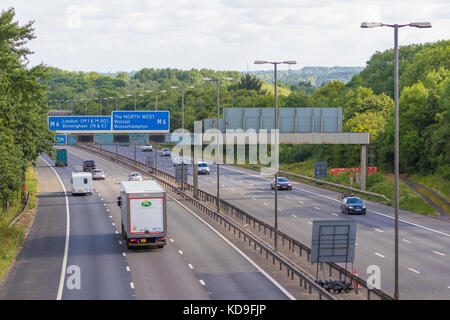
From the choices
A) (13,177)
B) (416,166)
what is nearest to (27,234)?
(13,177)

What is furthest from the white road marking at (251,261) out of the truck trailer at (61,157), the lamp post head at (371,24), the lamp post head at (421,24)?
the truck trailer at (61,157)

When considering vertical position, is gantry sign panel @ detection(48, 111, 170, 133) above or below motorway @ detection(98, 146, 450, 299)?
above

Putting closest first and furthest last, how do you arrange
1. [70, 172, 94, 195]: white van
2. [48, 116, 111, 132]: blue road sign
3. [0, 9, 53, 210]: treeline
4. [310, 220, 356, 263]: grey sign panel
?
[310, 220, 356, 263]: grey sign panel < [0, 9, 53, 210]: treeline < [70, 172, 94, 195]: white van < [48, 116, 111, 132]: blue road sign

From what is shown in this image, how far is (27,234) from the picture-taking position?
49.8 meters

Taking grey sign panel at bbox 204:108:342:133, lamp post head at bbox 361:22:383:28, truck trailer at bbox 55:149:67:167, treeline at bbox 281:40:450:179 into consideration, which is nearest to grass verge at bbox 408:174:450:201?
treeline at bbox 281:40:450:179

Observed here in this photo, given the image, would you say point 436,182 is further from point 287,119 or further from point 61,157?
point 61,157

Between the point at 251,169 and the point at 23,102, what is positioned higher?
the point at 23,102

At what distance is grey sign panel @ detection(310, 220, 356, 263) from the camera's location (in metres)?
30.3

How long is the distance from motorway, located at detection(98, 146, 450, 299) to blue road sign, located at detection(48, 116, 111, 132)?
13.5m

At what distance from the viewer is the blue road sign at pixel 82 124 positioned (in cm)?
7825

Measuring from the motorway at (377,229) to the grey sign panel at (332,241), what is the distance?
8.97ft

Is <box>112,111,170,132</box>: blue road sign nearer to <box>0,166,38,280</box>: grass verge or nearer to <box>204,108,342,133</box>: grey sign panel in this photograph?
<box>204,108,342,133</box>: grey sign panel
